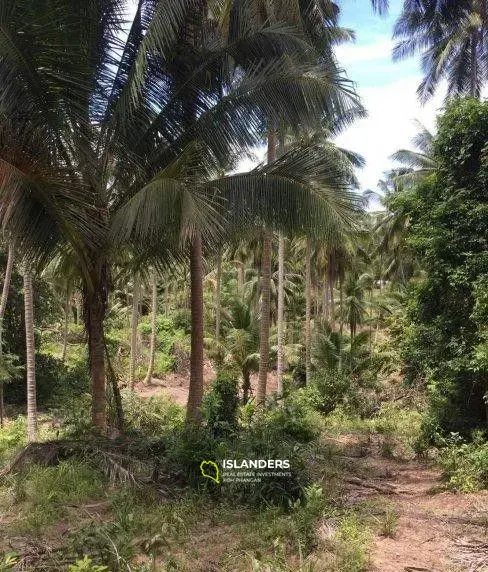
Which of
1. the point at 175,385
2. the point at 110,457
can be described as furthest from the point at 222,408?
the point at 175,385

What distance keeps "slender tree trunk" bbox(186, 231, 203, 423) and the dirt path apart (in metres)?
2.88

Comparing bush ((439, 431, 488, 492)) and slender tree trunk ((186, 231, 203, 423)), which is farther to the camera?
slender tree trunk ((186, 231, 203, 423))

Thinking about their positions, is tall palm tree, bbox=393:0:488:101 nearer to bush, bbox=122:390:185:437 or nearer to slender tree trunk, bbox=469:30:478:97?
slender tree trunk, bbox=469:30:478:97

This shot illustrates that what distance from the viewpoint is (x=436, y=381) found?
32.2 feet

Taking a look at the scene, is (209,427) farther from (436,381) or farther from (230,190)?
(436,381)

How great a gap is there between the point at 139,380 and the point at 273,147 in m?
14.0

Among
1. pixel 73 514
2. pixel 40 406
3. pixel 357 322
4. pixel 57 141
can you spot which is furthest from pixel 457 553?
pixel 357 322

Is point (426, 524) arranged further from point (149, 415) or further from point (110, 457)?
point (149, 415)

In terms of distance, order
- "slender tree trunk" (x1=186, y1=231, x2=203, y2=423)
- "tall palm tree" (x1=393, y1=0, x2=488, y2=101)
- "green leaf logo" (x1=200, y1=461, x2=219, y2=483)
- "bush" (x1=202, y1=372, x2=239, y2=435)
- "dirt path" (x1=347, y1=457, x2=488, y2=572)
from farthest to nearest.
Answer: "tall palm tree" (x1=393, y1=0, x2=488, y2=101)
"slender tree trunk" (x1=186, y1=231, x2=203, y2=423)
"bush" (x1=202, y1=372, x2=239, y2=435)
"green leaf logo" (x1=200, y1=461, x2=219, y2=483)
"dirt path" (x1=347, y1=457, x2=488, y2=572)

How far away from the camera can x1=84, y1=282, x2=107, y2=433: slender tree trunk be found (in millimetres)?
Answer: 7652

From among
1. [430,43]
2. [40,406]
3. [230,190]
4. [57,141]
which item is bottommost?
[40,406]

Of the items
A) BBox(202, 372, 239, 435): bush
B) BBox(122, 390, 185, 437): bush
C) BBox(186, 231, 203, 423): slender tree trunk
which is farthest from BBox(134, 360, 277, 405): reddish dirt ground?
BBox(202, 372, 239, 435): bush

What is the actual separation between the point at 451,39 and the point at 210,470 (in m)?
17.5

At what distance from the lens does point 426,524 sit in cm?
601
